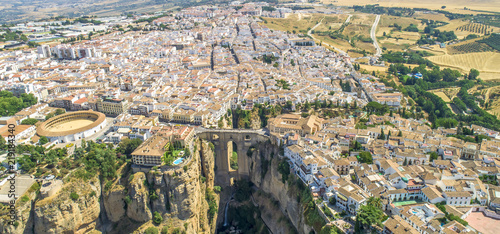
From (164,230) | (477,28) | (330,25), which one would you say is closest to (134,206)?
(164,230)

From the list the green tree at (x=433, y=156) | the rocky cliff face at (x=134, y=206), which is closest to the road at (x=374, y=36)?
the green tree at (x=433, y=156)

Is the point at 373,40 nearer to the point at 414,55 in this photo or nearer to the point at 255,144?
the point at 414,55

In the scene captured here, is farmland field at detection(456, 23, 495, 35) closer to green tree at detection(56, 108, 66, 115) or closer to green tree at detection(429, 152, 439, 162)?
green tree at detection(429, 152, 439, 162)

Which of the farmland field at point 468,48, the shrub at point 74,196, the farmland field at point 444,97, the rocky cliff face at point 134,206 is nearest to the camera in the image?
the rocky cliff face at point 134,206

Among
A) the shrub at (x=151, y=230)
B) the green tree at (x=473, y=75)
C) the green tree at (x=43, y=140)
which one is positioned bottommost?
the shrub at (x=151, y=230)

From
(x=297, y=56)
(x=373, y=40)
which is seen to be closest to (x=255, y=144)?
(x=297, y=56)

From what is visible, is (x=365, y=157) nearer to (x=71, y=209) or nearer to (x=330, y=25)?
(x=71, y=209)

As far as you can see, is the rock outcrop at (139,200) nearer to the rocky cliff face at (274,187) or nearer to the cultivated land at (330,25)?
the rocky cliff face at (274,187)
